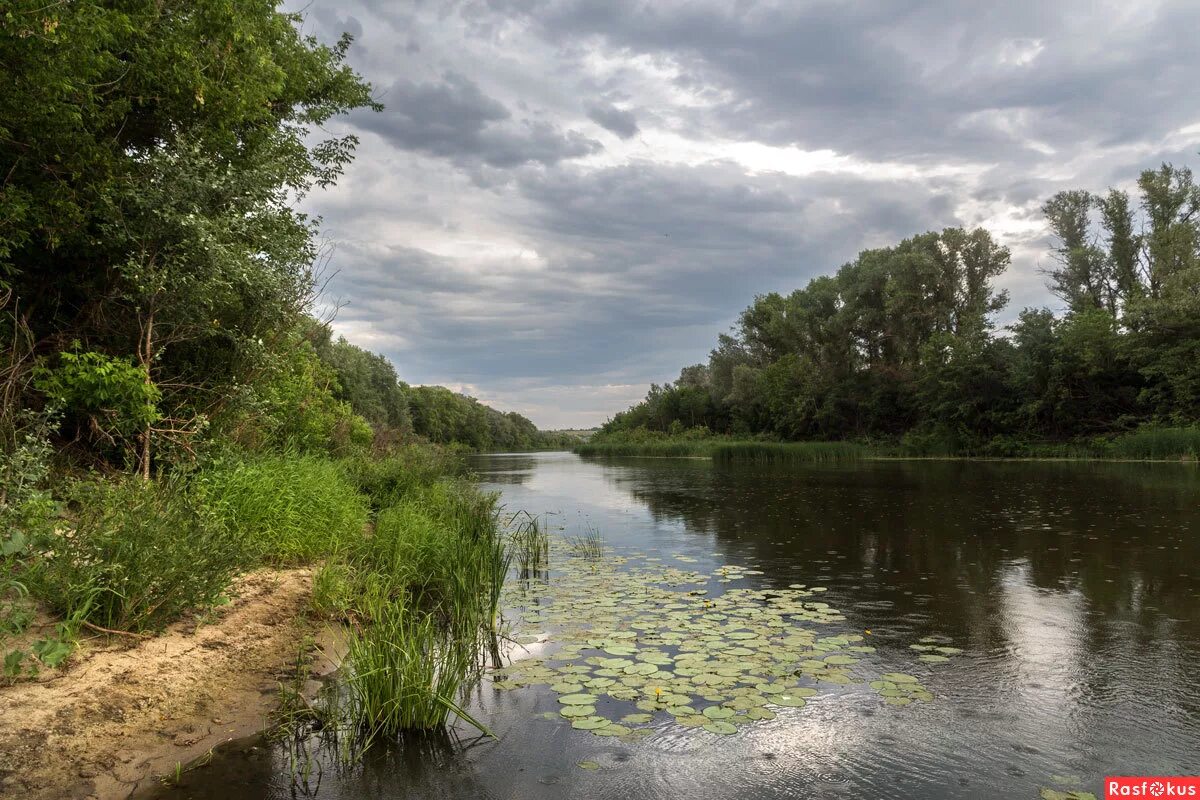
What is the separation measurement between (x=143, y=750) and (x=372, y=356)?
232ft

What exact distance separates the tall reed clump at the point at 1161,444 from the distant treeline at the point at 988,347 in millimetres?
521

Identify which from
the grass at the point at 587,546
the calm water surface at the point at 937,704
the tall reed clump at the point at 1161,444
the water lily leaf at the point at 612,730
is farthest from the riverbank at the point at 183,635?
the tall reed clump at the point at 1161,444

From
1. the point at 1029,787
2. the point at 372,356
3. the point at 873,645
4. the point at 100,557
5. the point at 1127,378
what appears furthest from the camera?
the point at 372,356

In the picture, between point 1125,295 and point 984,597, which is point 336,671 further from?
point 1125,295

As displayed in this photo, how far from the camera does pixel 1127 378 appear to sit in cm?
3750

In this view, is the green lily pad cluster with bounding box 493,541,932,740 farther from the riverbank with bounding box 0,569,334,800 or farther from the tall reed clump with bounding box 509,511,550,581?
the riverbank with bounding box 0,569,334,800

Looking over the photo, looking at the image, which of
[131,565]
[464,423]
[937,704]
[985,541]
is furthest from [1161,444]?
[464,423]

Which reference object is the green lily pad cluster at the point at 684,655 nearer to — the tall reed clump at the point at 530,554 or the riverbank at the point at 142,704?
the tall reed clump at the point at 530,554

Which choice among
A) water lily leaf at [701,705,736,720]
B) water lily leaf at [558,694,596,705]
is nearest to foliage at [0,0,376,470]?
water lily leaf at [558,694,596,705]

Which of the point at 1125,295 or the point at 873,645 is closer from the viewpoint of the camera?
the point at 873,645

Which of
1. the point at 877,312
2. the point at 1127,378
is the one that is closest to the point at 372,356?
the point at 877,312

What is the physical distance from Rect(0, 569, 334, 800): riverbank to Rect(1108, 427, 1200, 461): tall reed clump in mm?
35356

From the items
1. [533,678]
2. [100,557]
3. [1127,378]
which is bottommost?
[533,678]

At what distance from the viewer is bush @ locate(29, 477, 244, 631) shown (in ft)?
15.8
